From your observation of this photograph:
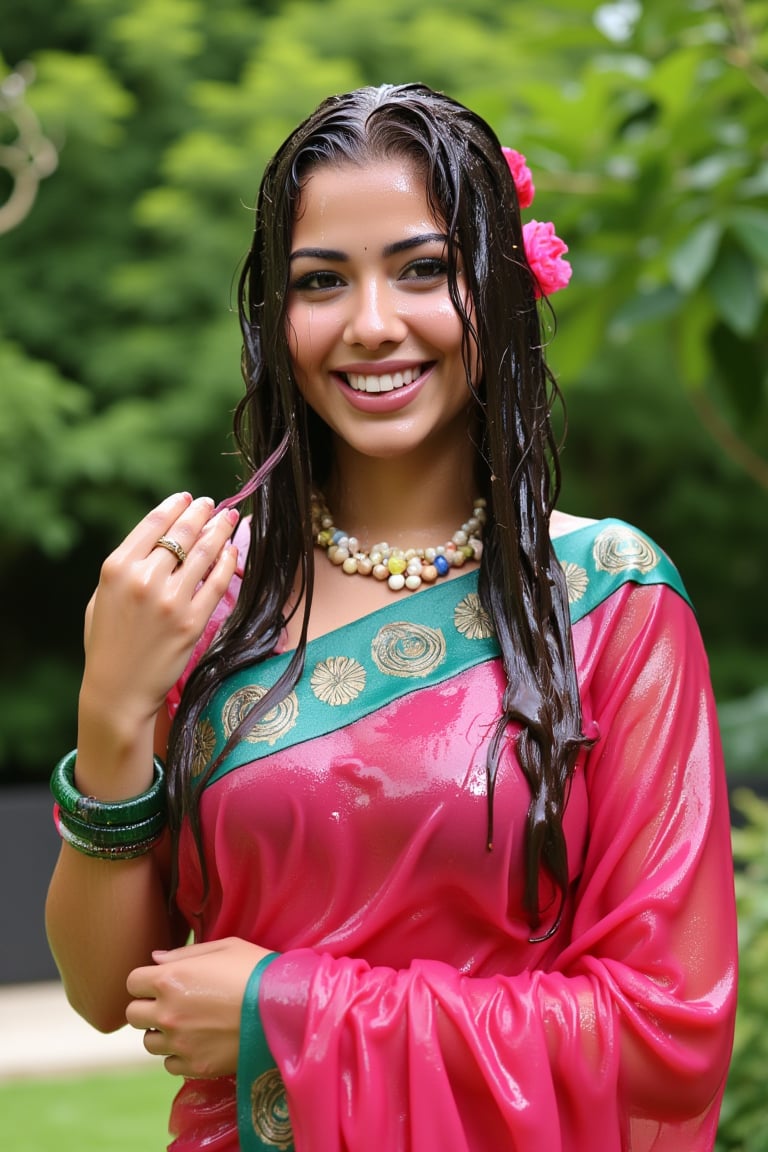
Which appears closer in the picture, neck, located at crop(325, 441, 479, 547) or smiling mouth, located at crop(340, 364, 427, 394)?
smiling mouth, located at crop(340, 364, 427, 394)

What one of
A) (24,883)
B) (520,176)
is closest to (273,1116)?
(520,176)

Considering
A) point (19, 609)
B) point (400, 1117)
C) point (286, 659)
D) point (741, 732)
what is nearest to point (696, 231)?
point (286, 659)

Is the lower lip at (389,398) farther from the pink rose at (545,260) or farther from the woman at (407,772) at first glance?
the pink rose at (545,260)

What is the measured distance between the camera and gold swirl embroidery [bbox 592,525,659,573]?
4.89ft

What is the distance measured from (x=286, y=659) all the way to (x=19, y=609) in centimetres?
571

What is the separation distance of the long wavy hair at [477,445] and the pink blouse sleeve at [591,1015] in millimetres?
64

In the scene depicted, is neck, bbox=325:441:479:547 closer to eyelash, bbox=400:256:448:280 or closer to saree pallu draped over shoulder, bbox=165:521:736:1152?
saree pallu draped over shoulder, bbox=165:521:736:1152

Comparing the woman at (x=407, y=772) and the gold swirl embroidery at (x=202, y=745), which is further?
the gold swirl embroidery at (x=202, y=745)

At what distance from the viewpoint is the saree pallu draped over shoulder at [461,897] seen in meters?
1.33

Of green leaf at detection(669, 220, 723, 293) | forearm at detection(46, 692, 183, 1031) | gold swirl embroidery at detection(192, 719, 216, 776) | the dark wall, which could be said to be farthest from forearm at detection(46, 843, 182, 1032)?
the dark wall

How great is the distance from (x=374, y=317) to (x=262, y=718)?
15.8 inches

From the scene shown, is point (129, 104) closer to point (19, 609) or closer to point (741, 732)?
point (19, 609)

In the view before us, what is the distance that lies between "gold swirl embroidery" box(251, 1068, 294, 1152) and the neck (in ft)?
1.84

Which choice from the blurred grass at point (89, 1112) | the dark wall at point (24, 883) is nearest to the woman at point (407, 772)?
the blurred grass at point (89, 1112)
